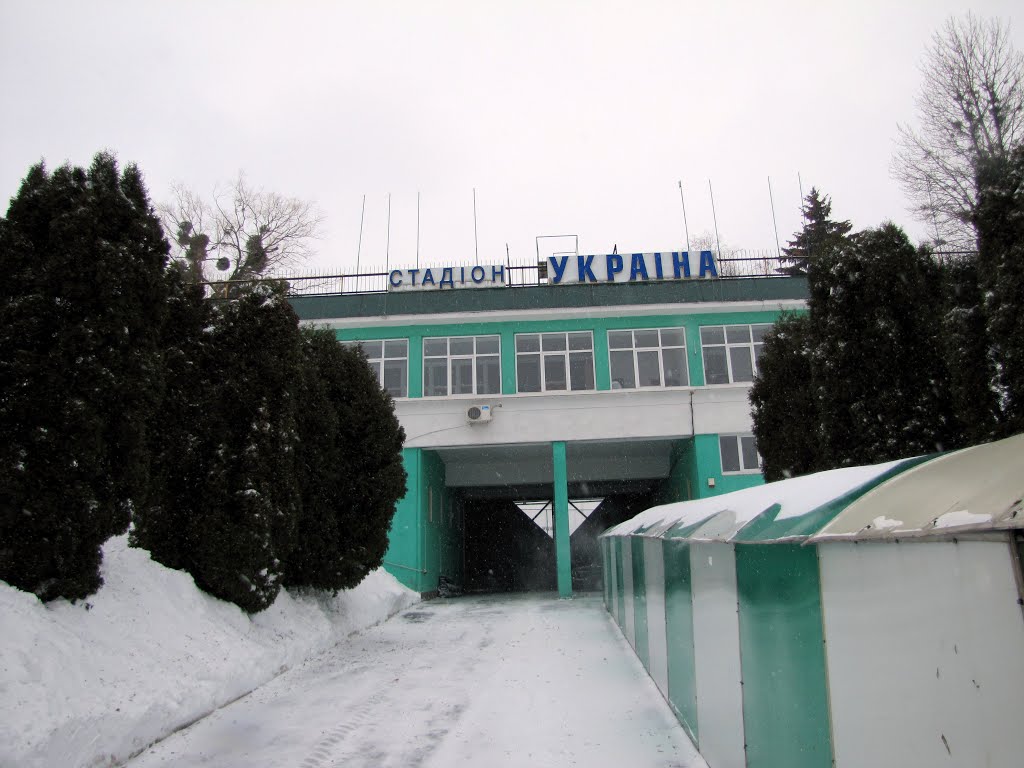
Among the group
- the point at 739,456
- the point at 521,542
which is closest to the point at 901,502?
the point at 739,456

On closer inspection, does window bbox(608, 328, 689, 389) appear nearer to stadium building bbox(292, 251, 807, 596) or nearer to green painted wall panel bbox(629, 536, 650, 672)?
stadium building bbox(292, 251, 807, 596)

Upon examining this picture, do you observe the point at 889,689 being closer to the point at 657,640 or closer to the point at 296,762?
the point at 296,762

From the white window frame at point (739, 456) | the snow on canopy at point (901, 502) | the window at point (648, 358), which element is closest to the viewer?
the snow on canopy at point (901, 502)

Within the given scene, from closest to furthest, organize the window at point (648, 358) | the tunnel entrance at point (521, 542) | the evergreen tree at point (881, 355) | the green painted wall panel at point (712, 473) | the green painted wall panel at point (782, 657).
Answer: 1. the green painted wall panel at point (782, 657)
2. the evergreen tree at point (881, 355)
3. the green painted wall panel at point (712, 473)
4. the window at point (648, 358)
5. the tunnel entrance at point (521, 542)

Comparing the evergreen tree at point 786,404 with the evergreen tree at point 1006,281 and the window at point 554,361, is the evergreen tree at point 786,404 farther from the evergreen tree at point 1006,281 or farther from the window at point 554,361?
the window at point 554,361

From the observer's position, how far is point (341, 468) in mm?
10977

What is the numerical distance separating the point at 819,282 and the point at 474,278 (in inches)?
559

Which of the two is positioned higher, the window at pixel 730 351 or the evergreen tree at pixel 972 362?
the window at pixel 730 351

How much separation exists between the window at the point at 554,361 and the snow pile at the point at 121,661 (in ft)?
39.9

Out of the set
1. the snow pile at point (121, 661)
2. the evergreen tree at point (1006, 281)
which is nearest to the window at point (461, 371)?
the snow pile at point (121, 661)

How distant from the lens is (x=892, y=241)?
309 inches

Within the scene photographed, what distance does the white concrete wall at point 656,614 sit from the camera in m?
6.38

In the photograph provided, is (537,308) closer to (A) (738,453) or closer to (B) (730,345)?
(B) (730,345)

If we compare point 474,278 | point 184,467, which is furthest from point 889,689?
point 474,278
